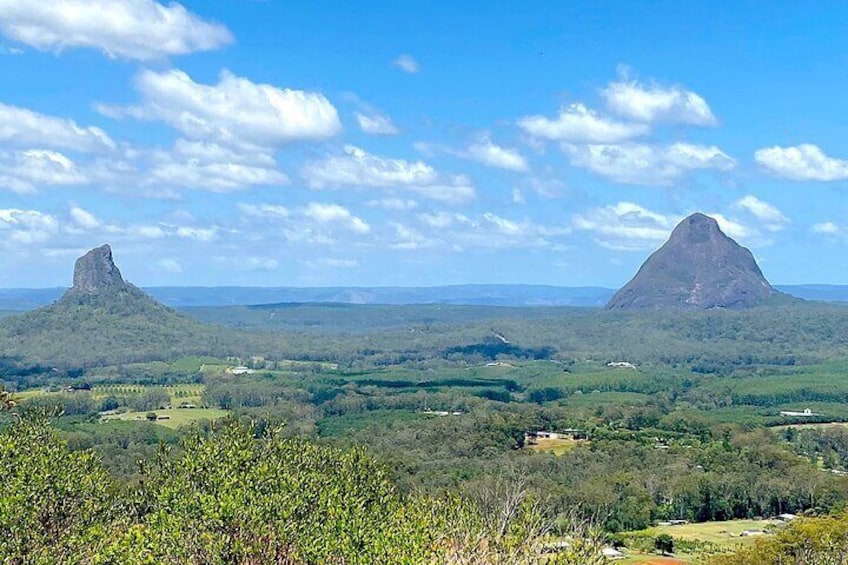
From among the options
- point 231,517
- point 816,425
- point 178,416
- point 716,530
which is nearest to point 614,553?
point 716,530

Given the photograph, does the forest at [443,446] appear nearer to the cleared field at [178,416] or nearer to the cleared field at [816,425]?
the cleared field at [178,416]

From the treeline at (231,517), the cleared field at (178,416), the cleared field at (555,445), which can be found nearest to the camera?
the treeline at (231,517)

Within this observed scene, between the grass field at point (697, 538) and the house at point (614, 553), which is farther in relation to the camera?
the grass field at point (697, 538)

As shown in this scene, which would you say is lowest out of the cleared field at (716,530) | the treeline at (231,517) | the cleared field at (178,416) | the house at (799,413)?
the cleared field at (716,530)

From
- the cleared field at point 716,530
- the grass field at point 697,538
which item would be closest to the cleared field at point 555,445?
the cleared field at point 716,530

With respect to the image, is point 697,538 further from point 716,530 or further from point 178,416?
point 178,416

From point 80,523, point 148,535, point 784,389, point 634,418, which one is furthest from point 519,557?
point 784,389

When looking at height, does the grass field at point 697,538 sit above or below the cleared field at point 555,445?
below

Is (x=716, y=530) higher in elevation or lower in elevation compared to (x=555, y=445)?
lower
